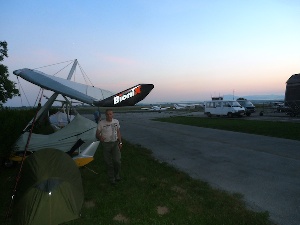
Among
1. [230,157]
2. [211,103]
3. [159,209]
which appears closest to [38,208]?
[159,209]

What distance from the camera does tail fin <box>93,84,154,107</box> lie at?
5.29m

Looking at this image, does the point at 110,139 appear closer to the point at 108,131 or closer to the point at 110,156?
the point at 108,131

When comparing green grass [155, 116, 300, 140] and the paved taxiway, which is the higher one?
green grass [155, 116, 300, 140]

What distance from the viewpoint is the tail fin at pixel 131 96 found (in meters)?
5.29

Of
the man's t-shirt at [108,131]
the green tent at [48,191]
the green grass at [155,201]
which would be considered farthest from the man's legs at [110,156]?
the green tent at [48,191]

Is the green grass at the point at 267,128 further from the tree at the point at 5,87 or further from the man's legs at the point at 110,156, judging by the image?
the tree at the point at 5,87

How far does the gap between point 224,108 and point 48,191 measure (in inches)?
1224

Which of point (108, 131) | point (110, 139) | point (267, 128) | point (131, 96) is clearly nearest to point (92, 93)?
point (108, 131)

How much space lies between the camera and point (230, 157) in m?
10.2

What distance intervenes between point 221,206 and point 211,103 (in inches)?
1235

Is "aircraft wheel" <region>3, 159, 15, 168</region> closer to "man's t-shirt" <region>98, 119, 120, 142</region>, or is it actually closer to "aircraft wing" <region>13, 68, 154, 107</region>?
"aircraft wing" <region>13, 68, 154, 107</region>

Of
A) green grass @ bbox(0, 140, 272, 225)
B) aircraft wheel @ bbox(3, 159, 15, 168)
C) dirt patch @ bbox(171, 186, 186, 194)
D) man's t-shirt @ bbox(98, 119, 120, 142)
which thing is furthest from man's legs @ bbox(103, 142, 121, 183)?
aircraft wheel @ bbox(3, 159, 15, 168)

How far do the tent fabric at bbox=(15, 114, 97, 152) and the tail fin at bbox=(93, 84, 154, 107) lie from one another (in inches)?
130

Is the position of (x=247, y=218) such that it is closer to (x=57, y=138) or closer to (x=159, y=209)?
(x=159, y=209)
